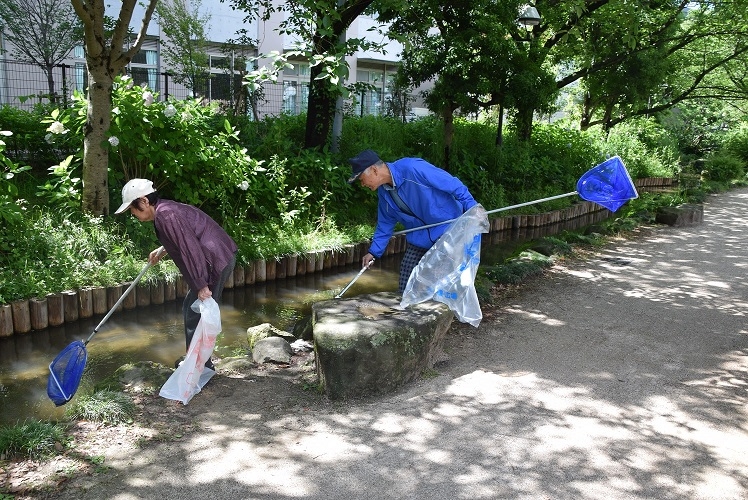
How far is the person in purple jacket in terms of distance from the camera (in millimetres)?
4738

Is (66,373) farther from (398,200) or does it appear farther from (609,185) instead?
(609,185)

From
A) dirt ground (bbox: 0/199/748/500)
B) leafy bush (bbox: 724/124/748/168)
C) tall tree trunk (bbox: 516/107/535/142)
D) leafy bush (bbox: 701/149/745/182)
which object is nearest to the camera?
dirt ground (bbox: 0/199/748/500)

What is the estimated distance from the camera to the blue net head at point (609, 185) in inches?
275

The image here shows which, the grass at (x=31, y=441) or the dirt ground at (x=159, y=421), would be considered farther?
the grass at (x=31, y=441)

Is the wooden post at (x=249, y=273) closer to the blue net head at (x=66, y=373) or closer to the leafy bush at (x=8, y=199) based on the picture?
the leafy bush at (x=8, y=199)

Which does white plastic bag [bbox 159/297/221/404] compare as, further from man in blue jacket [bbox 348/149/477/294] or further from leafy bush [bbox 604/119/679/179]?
leafy bush [bbox 604/119/679/179]

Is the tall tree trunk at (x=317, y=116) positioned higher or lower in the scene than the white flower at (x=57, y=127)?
higher

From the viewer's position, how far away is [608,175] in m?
7.05

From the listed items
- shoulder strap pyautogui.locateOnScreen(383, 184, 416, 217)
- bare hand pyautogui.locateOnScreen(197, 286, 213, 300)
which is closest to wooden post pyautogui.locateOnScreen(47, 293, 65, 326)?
bare hand pyautogui.locateOnScreen(197, 286, 213, 300)

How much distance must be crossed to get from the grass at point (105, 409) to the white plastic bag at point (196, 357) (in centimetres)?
30

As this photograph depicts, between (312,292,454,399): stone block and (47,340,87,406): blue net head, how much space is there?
70.6 inches

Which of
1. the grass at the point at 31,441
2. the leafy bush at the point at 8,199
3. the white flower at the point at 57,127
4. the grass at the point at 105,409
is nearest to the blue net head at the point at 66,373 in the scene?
the grass at the point at 105,409

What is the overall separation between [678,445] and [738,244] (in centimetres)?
820

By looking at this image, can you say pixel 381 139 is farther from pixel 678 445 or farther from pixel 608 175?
pixel 678 445
